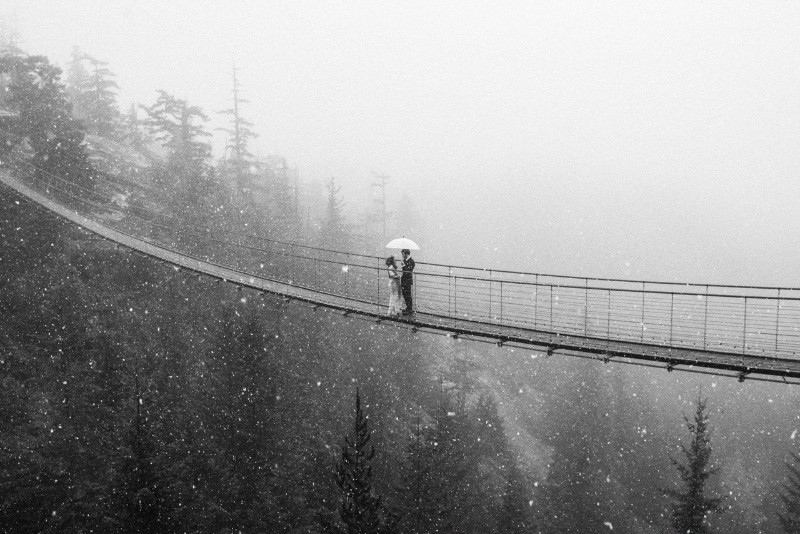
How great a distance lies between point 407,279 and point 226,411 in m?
11.0

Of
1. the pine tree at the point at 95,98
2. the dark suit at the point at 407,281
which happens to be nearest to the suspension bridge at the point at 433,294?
the dark suit at the point at 407,281

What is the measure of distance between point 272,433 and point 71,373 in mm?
7296

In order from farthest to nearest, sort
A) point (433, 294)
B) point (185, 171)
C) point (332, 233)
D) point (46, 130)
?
point (332, 233), point (185, 171), point (46, 130), point (433, 294)

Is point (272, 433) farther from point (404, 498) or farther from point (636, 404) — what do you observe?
point (636, 404)

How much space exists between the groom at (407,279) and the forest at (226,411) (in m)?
3.93


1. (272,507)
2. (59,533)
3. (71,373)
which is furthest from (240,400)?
(59,533)

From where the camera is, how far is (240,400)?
19312 mm

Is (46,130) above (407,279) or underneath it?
above

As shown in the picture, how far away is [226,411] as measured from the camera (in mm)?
19156

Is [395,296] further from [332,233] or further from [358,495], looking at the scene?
[332,233]

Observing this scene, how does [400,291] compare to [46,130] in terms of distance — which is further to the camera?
[46,130]

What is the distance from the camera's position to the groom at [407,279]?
38.9 ft

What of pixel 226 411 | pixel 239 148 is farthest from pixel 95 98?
pixel 226 411

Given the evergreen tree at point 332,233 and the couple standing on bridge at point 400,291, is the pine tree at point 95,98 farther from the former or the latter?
the couple standing on bridge at point 400,291
